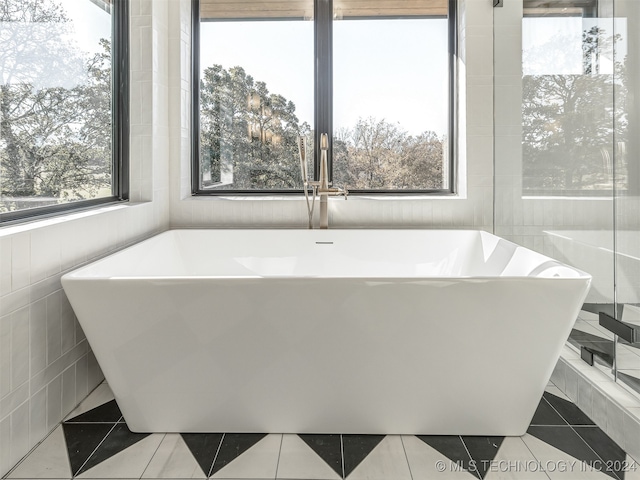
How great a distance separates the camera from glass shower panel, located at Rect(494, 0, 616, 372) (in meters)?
1.82

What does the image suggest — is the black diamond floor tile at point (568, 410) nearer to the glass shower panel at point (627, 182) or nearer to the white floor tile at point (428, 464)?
the glass shower panel at point (627, 182)

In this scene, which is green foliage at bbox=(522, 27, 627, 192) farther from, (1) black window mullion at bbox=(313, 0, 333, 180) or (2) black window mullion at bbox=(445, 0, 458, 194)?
(1) black window mullion at bbox=(313, 0, 333, 180)

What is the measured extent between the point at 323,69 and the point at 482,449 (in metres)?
2.39

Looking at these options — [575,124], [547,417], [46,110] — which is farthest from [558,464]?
[46,110]

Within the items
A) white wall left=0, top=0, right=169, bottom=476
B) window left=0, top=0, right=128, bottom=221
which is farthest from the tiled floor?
window left=0, top=0, right=128, bottom=221

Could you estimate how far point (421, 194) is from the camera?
310 centimetres

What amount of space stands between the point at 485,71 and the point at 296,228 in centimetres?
146

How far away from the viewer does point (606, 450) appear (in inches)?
62.7

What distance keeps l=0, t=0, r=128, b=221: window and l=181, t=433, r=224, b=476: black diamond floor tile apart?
0.99 m

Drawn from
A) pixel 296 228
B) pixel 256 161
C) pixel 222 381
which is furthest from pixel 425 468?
pixel 256 161

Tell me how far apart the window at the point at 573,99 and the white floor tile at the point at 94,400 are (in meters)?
2.13

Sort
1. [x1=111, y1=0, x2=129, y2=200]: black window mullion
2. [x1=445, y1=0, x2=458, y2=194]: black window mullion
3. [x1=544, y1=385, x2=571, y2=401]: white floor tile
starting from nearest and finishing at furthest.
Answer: [x1=544, y1=385, x2=571, y2=401]: white floor tile, [x1=111, y1=0, x2=129, y2=200]: black window mullion, [x1=445, y1=0, x2=458, y2=194]: black window mullion

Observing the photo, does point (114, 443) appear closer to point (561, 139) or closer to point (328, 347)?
point (328, 347)

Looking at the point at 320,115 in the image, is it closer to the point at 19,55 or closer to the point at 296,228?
the point at 296,228
